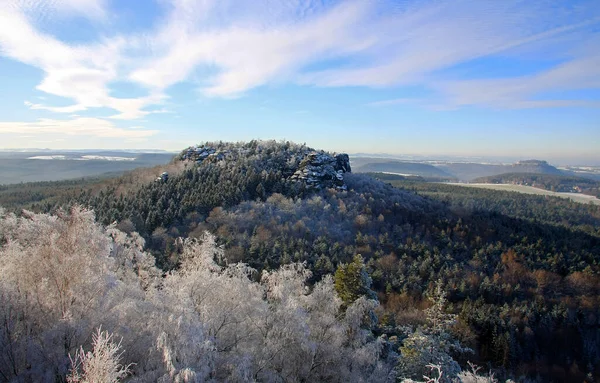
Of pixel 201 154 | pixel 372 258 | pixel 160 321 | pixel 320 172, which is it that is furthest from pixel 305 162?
pixel 160 321

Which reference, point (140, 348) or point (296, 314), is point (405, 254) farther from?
point (140, 348)

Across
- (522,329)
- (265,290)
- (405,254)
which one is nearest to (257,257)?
(405,254)

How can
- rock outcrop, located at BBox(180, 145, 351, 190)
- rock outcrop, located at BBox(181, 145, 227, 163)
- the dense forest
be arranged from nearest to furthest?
the dense forest → rock outcrop, located at BBox(180, 145, 351, 190) → rock outcrop, located at BBox(181, 145, 227, 163)

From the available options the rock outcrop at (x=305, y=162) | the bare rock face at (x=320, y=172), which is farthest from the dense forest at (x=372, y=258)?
the bare rock face at (x=320, y=172)

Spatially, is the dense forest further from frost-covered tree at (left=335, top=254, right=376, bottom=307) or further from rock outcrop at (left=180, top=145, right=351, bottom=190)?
rock outcrop at (left=180, top=145, right=351, bottom=190)

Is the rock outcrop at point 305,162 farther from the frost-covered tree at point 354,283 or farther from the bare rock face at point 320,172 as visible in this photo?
the frost-covered tree at point 354,283

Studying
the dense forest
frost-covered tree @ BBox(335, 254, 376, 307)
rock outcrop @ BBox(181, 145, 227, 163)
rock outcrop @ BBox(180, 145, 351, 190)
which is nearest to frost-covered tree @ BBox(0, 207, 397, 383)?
the dense forest
